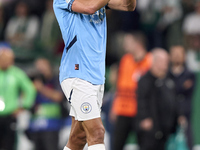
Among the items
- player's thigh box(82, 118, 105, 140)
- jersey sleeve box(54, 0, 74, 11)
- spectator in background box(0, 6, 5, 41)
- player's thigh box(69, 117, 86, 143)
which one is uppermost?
jersey sleeve box(54, 0, 74, 11)

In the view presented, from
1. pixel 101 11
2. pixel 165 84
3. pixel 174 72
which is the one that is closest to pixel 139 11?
pixel 174 72

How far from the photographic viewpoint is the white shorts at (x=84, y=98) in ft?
15.8

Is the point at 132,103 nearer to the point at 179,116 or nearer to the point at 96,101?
the point at 179,116

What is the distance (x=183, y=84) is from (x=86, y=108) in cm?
528

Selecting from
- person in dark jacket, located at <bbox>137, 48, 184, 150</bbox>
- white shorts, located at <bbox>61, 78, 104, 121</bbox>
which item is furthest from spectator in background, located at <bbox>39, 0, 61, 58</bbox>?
white shorts, located at <bbox>61, 78, 104, 121</bbox>

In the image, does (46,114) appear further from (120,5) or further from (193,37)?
(120,5)

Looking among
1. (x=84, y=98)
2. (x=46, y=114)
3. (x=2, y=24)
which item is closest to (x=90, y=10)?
(x=84, y=98)

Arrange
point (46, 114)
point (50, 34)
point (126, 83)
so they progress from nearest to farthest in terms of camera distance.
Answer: point (126, 83)
point (46, 114)
point (50, 34)

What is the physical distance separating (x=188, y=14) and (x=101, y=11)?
26.0ft

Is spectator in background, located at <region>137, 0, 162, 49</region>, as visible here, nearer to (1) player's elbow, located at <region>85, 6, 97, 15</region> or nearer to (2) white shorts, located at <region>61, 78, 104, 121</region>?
(2) white shorts, located at <region>61, 78, 104, 121</region>

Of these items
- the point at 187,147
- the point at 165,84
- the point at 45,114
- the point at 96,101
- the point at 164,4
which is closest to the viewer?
the point at 96,101

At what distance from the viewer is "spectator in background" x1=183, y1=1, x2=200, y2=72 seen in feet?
38.5

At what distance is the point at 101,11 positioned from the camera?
500 centimetres

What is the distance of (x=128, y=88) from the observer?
9555mm
